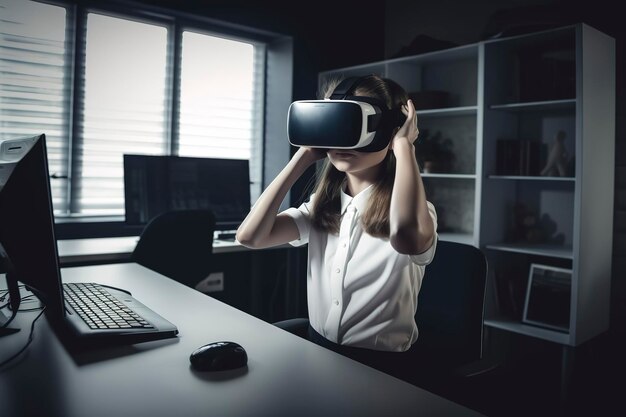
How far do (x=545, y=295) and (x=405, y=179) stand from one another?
6.26 ft

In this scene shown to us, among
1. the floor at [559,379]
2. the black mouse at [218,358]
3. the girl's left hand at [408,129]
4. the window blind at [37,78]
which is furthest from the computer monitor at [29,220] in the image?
the window blind at [37,78]

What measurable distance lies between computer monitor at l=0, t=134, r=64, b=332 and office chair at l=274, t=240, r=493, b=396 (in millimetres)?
619

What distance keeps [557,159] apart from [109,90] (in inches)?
103

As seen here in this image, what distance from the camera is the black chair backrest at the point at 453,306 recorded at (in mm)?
1365

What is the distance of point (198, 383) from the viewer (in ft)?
2.80

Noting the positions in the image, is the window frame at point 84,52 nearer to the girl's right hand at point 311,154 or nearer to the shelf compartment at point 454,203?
the shelf compartment at point 454,203

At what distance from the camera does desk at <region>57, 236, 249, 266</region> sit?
7.89 feet

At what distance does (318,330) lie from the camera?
1342 mm

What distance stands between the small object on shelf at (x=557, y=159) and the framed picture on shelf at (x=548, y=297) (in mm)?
504

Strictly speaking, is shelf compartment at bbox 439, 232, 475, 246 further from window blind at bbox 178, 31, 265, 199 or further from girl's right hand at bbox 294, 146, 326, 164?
girl's right hand at bbox 294, 146, 326, 164

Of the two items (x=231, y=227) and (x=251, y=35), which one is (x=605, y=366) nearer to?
(x=231, y=227)

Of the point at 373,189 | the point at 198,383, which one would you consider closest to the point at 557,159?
the point at 373,189

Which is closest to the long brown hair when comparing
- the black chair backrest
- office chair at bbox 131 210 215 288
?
the black chair backrest

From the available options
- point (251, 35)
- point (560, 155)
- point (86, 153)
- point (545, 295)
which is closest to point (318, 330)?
point (545, 295)
